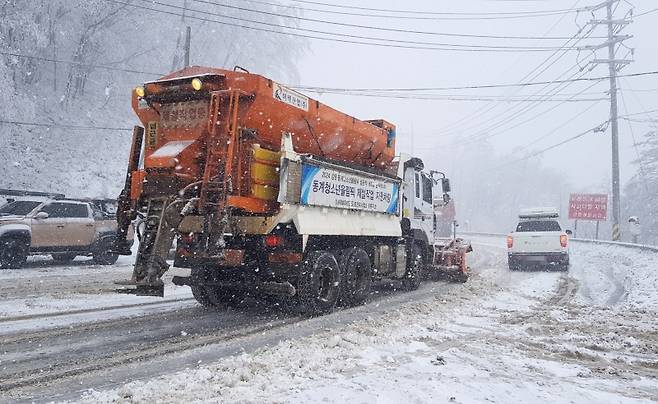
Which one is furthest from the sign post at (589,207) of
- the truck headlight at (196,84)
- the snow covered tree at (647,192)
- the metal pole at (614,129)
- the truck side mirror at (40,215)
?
the truck headlight at (196,84)

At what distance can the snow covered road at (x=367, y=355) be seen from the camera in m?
4.44

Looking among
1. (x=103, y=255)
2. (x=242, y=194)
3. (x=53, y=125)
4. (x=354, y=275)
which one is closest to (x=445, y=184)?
(x=354, y=275)

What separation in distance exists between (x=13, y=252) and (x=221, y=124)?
9.69 m

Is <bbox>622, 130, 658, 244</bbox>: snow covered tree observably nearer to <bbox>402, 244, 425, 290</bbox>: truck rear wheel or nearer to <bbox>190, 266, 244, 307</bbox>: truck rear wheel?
<bbox>402, 244, 425, 290</bbox>: truck rear wheel

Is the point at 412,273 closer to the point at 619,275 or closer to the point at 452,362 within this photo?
the point at 452,362

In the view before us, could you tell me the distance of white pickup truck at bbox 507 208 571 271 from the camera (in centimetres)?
1644

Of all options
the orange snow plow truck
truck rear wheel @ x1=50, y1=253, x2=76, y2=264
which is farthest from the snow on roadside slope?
truck rear wheel @ x1=50, y1=253, x2=76, y2=264

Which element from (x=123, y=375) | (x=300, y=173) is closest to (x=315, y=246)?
(x=300, y=173)

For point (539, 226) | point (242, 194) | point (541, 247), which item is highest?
point (539, 226)

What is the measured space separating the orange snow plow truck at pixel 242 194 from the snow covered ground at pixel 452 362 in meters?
1.30

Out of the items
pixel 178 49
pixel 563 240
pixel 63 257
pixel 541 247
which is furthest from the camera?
pixel 178 49

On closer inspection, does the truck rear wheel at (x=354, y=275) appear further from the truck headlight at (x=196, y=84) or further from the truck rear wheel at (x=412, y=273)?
the truck headlight at (x=196, y=84)

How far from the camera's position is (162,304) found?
923 cm

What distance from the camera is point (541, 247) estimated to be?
653 inches
